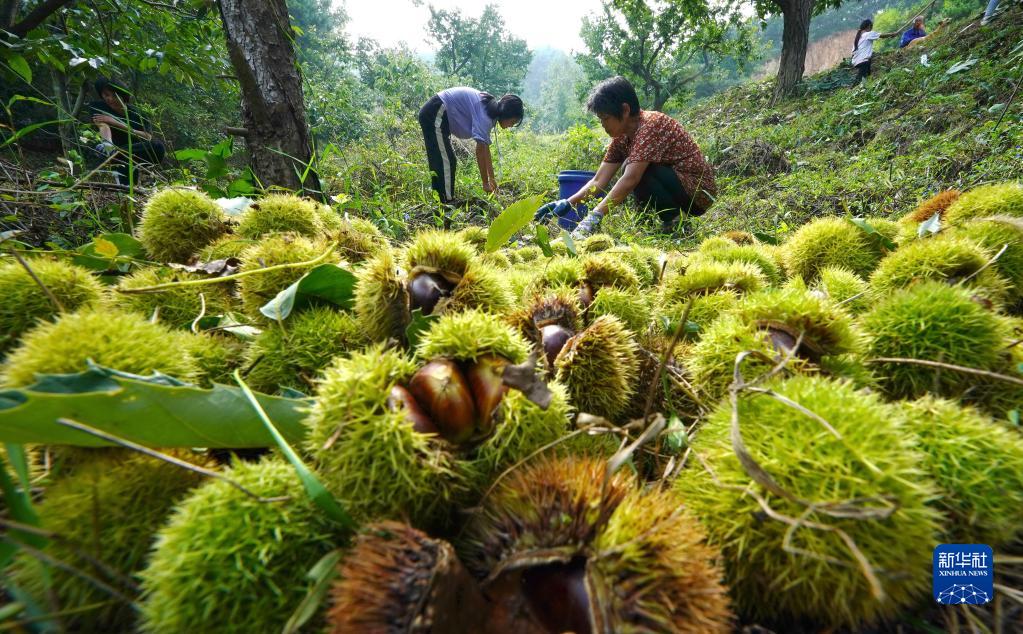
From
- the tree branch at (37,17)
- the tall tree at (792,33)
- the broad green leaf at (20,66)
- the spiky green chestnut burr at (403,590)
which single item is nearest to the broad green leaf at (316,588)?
the spiky green chestnut burr at (403,590)

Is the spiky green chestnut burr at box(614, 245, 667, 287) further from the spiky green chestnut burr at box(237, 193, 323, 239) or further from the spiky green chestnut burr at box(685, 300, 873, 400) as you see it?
the spiky green chestnut burr at box(237, 193, 323, 239)

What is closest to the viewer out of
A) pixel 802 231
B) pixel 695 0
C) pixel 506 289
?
pixel 506 289

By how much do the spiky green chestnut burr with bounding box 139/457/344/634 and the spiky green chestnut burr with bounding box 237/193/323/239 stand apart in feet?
3.05

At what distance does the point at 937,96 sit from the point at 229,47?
24.9 ft

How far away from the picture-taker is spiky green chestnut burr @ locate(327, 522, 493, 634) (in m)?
0.39

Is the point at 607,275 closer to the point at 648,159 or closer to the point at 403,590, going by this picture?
the point at 403,590

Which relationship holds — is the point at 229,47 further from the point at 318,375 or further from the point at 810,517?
the point at 810,517

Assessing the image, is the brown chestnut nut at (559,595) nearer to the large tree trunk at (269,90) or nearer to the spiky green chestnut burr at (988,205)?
the spiky green chestnut burr at (988,205)

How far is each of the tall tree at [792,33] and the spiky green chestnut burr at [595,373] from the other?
38.8 feet

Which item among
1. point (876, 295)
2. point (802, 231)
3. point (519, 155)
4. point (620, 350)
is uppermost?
point (519, 155)

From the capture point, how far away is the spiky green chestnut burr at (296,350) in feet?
2.50

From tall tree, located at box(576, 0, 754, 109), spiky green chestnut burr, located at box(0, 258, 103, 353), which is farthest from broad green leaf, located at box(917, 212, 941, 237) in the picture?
tall tree, located at box(576, 0, 754, 109)

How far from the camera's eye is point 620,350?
30.6 inches

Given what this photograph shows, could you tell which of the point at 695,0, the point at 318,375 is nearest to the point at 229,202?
the point at 318,375
